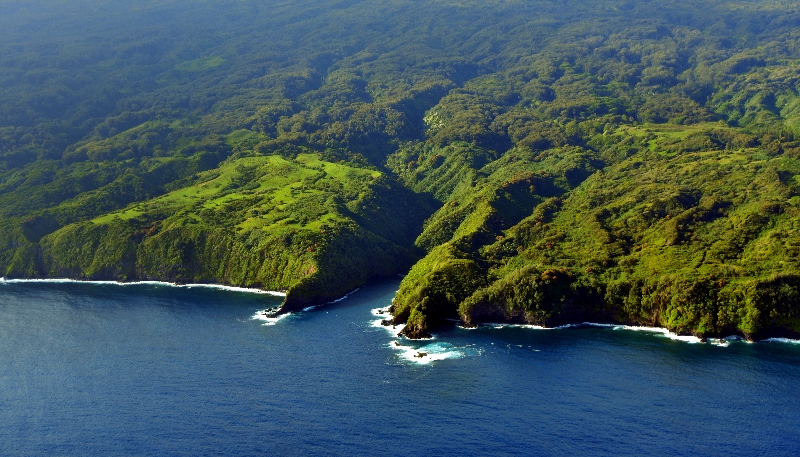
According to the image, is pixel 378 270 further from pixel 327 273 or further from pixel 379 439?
pixel 379 439

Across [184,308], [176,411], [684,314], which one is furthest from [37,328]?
[684,314]

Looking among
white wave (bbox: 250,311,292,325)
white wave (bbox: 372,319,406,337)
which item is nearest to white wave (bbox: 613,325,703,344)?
white wave (bbox: 372,319,406,337)

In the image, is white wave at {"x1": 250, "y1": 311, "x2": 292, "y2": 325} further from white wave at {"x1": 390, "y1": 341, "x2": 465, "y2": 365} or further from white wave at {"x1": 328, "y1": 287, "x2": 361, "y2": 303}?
white wave at {"x1": 390, "y1": 341, "x2": 465, "y2": 365}

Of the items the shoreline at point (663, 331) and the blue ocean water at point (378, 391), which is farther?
the shoreline at point (663, 331)

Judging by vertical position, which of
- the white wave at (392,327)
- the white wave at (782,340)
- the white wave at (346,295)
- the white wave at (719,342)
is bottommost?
the white wave at (392,327)

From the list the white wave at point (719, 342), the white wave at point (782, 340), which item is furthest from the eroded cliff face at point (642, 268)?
the white wave at point (719, 342)

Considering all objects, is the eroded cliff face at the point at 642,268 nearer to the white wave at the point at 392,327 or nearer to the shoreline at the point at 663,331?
the shoreline at the point at 663,331

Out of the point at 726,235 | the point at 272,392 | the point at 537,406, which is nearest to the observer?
the point at 537,406
